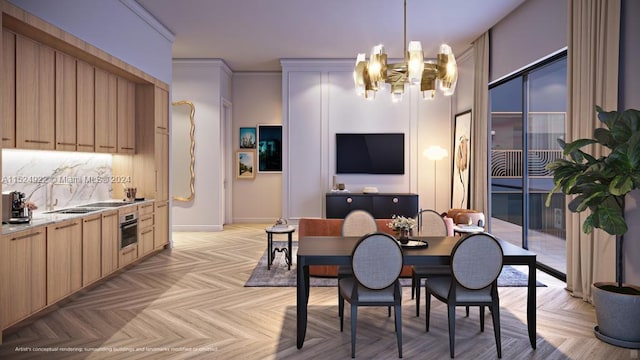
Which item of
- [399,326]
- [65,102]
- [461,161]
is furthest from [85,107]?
[461,161]

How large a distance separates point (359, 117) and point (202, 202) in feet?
11.4

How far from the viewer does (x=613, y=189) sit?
3076 millimetres

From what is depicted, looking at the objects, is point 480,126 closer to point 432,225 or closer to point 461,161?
point 461,161

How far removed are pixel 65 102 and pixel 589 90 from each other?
505cm

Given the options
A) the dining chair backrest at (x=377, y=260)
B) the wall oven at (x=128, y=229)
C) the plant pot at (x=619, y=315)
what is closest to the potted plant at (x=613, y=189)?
the plant pot at (x=619, y=315)

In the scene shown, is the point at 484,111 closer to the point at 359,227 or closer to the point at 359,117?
the point at 359,117

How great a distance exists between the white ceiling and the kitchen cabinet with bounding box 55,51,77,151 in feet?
5.07

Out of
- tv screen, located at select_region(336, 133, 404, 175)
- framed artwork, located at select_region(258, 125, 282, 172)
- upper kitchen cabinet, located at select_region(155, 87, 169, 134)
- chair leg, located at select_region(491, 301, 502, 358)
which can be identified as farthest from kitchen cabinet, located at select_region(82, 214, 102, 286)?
framed artwork, located at select_region(258, 125, 282, 172)

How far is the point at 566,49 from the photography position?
472 centimetres

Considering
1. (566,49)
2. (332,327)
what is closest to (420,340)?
(332,327)

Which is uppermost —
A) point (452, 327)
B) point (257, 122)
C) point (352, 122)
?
point (257, 122)

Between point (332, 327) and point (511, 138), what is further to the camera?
point (511, 138)

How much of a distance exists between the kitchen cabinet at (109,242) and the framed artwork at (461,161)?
5.44m

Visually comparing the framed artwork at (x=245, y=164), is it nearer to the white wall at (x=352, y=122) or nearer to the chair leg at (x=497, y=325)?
the white wall at (x=352, y=122)
